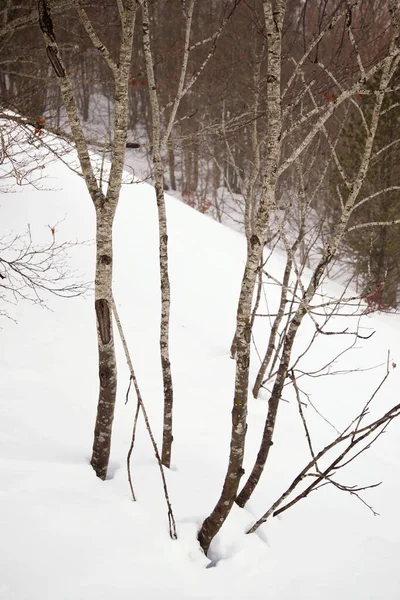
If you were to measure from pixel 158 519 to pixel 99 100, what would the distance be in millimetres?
26361

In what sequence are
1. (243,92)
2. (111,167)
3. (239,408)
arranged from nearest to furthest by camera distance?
(239,408), (111,167), (243,92)

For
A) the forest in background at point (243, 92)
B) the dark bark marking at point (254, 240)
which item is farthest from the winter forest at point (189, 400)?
the forest in background at point (243, 92)

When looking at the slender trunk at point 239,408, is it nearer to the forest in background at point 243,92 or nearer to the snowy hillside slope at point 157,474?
the snowy hillside slope at point 157,474

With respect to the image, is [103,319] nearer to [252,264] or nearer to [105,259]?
[105,259]

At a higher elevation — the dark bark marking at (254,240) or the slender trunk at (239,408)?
the dark bark marking at (254,240)

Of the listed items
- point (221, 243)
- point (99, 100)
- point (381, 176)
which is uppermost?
point (99, 100)

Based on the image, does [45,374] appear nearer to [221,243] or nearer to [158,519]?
[158,519]

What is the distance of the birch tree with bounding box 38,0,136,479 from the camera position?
227 cm

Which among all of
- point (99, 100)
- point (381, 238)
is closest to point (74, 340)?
point (381, 238)

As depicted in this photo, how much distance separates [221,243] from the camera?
33.5 feet

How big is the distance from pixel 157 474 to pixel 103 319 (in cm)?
121

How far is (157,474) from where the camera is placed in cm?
287

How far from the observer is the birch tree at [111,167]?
227 centimetres

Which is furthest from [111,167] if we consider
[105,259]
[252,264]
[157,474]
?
[157,474]
